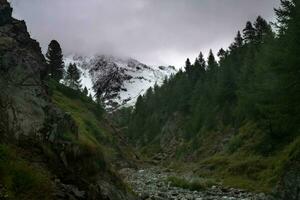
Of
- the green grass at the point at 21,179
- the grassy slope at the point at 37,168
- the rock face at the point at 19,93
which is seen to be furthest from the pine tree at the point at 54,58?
the green grass at the point at 21,179

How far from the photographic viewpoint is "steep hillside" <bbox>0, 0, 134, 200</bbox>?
14094mm

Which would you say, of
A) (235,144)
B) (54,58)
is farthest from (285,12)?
(54,58)

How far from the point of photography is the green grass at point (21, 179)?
13.2 metres

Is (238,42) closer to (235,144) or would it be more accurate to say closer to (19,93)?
(235,144)

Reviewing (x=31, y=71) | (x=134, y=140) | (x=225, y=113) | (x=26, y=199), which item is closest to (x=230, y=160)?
(x=225, y=113)

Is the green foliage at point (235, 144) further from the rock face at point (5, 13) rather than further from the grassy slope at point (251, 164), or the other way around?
the rock face at point (5, 13)

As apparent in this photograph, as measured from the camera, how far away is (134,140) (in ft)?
496

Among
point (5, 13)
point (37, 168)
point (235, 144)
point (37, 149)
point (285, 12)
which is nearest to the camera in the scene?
point (37, 168)

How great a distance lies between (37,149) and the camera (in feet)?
54.4

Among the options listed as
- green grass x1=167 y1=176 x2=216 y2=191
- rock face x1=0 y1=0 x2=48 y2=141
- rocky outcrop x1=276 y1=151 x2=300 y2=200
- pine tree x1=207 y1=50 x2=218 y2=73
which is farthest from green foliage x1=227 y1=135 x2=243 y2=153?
pine tree x1=207 y1=50 x2=218 y2=73

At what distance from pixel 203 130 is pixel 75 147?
79.4 m

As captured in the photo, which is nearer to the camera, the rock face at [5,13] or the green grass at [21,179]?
the green grass at [21,179]

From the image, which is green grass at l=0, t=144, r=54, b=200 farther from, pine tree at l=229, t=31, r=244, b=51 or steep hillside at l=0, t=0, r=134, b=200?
pine tree at l=229, t=31, r=244, b=51

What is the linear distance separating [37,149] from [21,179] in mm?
2928
